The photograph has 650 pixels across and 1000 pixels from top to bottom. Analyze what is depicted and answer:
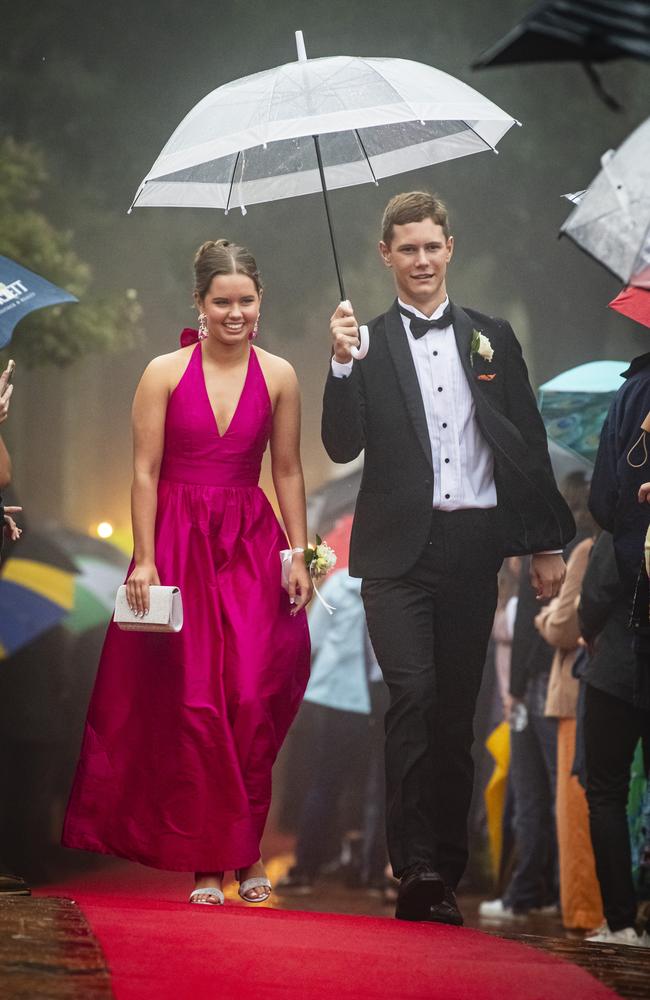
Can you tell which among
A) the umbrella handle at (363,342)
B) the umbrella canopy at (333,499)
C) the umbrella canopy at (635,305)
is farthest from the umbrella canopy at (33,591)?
the umbrella canopy at (635,305)

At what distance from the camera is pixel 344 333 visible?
13.7 feet

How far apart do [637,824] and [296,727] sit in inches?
67.2

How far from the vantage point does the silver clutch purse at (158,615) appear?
165 inches

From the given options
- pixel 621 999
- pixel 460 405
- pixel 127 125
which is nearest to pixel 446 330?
pixel 460 405

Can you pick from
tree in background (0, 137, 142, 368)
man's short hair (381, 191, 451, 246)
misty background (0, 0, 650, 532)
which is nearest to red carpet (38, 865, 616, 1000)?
man's short hair (381, 191, 451, 246)

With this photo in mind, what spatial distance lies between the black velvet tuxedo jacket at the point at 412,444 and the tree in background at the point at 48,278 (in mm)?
2698

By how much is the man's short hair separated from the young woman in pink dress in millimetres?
457

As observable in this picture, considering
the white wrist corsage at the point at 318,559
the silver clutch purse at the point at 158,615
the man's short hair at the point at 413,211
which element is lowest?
the silver clutch purse at the point at 158,615

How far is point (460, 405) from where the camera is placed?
4344 mm

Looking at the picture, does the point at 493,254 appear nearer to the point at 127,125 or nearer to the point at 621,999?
the point at 127,125

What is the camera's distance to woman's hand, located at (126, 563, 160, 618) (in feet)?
13.9

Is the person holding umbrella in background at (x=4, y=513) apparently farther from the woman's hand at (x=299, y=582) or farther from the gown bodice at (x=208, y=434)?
the woman's hand at (x=299, y=582)

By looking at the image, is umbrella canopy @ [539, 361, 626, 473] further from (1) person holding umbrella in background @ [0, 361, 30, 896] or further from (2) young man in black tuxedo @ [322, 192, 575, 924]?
(1) person holding umbrella in background @ [0, 361, 30, 896]

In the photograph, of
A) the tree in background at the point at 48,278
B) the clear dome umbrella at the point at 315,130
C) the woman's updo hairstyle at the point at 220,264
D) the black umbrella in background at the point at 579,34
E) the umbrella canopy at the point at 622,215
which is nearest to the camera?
the black umbrella in background at the point at 579,34
